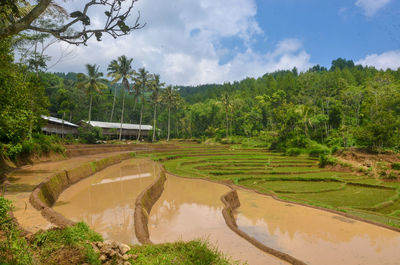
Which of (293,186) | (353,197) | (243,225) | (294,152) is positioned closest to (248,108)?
(294,152)

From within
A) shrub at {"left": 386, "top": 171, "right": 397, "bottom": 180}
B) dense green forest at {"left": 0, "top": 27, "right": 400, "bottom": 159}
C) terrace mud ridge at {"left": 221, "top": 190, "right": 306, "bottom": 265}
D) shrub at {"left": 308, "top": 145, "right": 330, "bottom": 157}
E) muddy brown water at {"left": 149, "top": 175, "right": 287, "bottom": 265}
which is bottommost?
muddy brown water at {"left": 149, "top": 175, "right": 287, "bottom": 265}

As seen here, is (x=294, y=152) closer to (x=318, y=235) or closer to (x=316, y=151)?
(x=316, y=151)

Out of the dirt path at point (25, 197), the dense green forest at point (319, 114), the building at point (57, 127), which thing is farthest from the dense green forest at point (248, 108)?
the building at point (57, 127)

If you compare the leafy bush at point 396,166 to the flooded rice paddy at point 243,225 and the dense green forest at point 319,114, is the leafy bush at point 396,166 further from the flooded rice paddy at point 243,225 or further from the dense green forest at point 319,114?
the flooded rice paddy at point 243,225

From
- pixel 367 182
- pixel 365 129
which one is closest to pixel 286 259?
pixel 367 182

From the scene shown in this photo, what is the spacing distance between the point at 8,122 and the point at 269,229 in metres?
12.4

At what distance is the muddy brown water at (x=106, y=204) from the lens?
784 centimetres

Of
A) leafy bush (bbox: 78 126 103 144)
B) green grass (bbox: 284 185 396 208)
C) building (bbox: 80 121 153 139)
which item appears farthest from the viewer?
building (bbox: 80 121 153 139)

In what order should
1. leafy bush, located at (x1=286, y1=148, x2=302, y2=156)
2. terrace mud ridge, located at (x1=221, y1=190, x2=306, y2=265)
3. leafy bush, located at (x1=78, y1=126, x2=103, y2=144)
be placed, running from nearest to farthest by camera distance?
terrace mud ridge, located at (x1=221, y1=190, x2=306, y2=265)
leafy bush, located at (x1=286, y1=148, x2=302, y2=156)
leafy bush, located at (x1=78, y1=126, x2=103, y2=144)

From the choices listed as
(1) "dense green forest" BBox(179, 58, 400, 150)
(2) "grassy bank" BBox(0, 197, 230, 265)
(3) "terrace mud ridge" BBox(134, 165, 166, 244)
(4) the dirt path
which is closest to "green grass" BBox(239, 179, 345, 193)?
(3) "terrace mud ridge" BBox(134, 165, 166, 244)

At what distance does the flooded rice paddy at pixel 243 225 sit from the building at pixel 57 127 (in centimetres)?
2521

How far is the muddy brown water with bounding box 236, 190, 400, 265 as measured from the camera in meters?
7.32

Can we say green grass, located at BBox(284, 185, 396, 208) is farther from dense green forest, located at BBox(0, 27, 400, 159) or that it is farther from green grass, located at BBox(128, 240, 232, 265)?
dense green forest, located at BBox(0, 27, 400, 159)

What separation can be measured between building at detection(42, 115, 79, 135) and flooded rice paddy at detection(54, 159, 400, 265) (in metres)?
25.2
